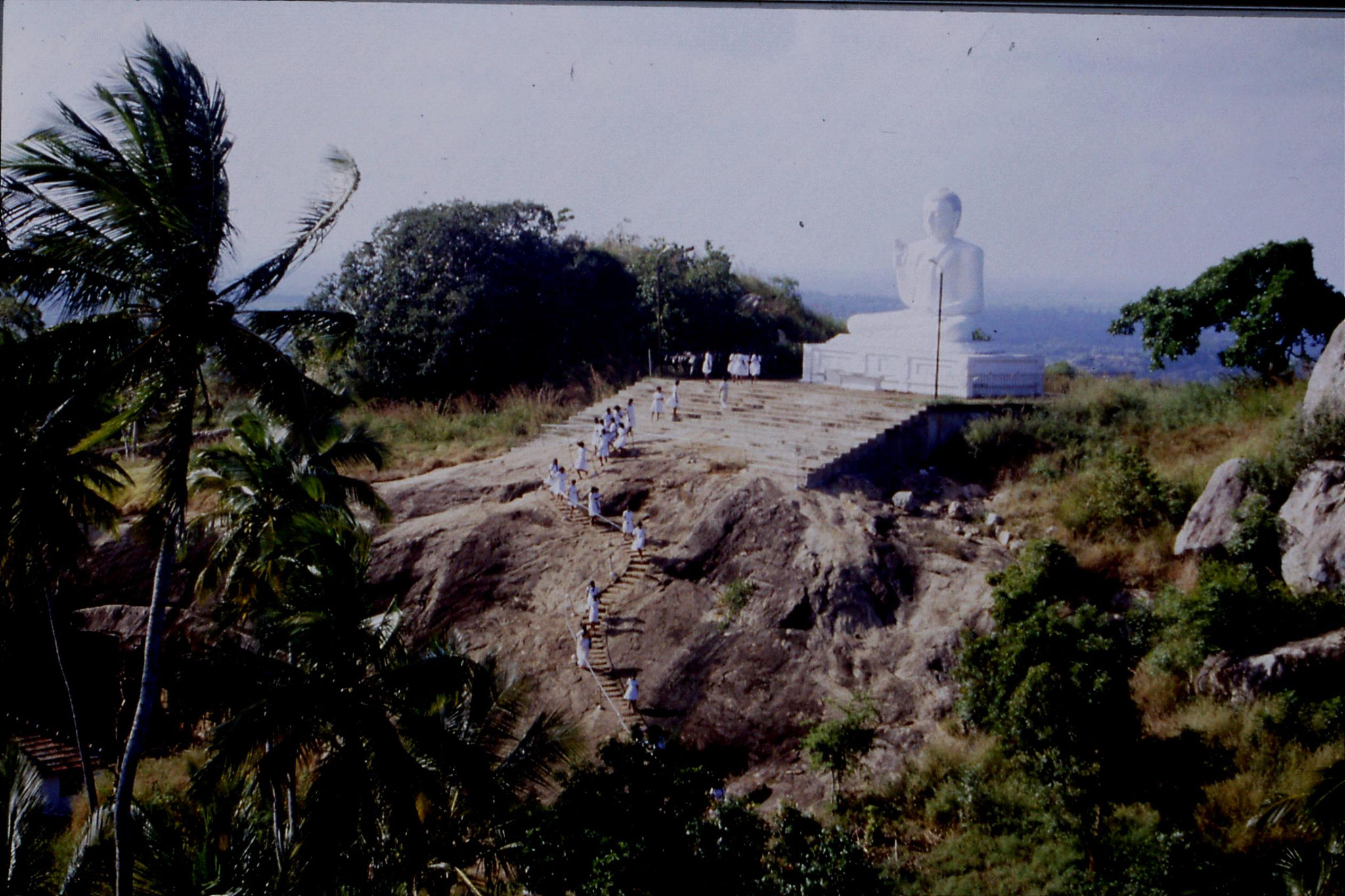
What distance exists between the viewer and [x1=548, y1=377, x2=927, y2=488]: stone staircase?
564 inches

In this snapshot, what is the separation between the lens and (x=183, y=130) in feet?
22.4

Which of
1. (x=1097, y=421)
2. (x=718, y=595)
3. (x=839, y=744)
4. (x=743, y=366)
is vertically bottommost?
(x=839, y=744)

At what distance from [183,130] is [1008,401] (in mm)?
12788

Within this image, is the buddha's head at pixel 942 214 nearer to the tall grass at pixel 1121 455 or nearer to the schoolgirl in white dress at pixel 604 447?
the tall grass at pixel 1121 455

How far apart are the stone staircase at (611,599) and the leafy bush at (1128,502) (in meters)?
5.89

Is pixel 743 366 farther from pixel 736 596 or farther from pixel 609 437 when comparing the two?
pixel 736 596

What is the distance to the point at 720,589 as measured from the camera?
12.4m

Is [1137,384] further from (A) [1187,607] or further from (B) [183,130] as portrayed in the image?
(B) [183,130]

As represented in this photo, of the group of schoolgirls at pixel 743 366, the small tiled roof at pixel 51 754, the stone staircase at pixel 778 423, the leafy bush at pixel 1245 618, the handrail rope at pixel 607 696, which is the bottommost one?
the small tiled roof at pixel 51 754

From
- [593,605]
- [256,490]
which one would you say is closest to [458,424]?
[593,605]

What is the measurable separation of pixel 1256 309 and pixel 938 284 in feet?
17.4

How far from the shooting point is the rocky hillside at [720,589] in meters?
11.0

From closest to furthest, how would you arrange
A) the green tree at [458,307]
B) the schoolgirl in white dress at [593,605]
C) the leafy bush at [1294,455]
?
the leafy bush at [1294,455]
the schoolgirl in white dress at [593,605]
the green tree at [458,307]

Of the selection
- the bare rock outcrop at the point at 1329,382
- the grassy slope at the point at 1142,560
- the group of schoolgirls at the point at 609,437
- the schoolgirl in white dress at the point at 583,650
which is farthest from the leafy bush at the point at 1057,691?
the group of schoolgirls at the point at 609,437
